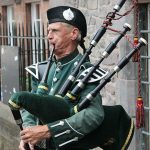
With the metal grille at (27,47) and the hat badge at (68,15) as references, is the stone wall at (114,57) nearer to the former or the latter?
the metal grille at (27,47)

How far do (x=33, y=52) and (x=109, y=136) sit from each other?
5397 millimetres

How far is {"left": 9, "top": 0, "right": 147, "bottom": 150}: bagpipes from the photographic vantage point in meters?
3.71

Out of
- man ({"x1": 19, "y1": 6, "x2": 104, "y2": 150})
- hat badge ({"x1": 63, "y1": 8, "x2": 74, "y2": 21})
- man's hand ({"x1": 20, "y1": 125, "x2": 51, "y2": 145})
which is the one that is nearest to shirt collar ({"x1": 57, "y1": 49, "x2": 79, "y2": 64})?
man ({"x1": 19, "y1": 6, "x2": 104, "y2": 150})

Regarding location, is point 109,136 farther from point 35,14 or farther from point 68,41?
point 35,14

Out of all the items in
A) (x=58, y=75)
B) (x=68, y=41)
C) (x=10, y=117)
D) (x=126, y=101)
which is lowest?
(x=10, y=117)

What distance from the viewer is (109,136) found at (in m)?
3.93

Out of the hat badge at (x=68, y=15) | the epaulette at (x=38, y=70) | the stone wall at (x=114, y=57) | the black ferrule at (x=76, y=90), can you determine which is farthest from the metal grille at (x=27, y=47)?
the black ferrule at (x=76, y=90)

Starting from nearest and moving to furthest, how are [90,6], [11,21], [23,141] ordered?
[23,141], [90,6], [11,21]

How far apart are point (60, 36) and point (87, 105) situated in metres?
0.56

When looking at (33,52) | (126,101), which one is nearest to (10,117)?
(33,52)

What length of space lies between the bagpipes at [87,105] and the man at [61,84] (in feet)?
0.18

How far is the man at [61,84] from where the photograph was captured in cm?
377

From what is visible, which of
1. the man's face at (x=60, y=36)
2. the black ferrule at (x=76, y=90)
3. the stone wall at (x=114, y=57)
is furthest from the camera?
the stone wall at (x=114, y=57)

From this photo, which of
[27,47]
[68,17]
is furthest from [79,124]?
[27,47]
